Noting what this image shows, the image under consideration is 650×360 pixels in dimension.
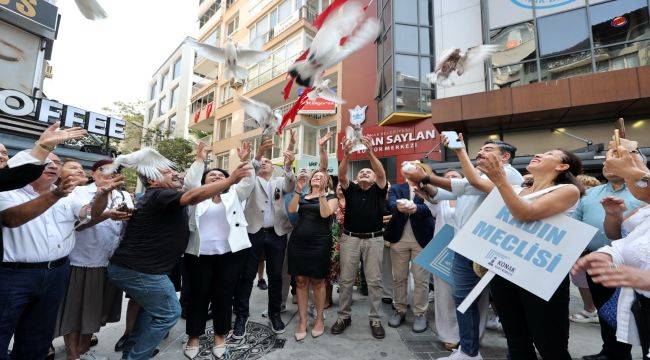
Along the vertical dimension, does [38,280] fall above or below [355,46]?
below

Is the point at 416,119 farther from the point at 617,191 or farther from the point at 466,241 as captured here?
the point at 466,241

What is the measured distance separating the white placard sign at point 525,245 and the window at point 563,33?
34.7ft

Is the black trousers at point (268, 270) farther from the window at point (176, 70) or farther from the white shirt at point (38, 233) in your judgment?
the window at point (176, 70)

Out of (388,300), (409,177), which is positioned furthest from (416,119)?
(409,177)

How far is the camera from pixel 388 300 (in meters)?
4.58

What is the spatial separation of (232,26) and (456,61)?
23133 mm

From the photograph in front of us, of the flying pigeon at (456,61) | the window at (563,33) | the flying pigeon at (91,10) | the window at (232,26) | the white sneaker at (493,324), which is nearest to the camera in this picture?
the flying pigeon at (91,10)

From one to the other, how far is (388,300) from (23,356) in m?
4.00

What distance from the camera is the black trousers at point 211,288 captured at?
120 inches

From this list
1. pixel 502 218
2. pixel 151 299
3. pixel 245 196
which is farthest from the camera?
pixel 245 196

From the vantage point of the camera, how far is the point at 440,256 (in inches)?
119

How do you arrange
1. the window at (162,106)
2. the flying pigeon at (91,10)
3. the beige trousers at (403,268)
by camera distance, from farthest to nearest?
the window at (162,106)
the beige trousers at (403,268)
the flying pigeon at (91,10)

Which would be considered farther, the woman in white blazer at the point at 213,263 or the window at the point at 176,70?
the window at the point at 176,70

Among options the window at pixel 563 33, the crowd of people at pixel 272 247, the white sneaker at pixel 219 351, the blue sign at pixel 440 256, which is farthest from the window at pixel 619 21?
the white sneaker at pixel 219 351
